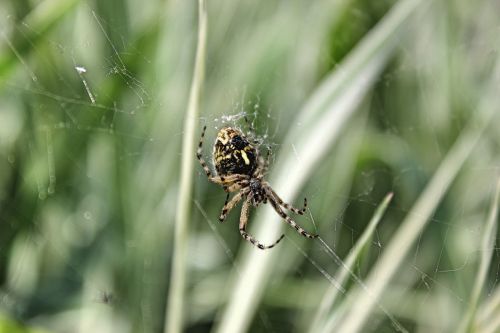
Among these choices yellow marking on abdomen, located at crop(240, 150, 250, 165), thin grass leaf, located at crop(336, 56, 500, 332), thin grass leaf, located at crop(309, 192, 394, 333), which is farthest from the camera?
yellow marking on abdomen, located at crop(240, 150, 250, 165)

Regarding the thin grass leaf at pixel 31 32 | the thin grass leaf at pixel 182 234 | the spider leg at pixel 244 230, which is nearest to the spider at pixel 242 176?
the spider leg at pixel 244 230

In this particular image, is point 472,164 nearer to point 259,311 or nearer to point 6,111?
point 259,311

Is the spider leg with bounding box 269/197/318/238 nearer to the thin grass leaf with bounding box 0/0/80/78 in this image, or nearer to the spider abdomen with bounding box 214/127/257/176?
the spider abdomen with bounding box 214/127/257/176

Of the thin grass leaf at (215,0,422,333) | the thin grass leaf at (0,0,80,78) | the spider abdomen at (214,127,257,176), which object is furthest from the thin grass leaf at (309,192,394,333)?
the thin grass leaf at (0,0,80,78)

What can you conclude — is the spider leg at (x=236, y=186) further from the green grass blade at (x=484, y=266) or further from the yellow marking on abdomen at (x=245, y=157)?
the green grass blade at (x=484, y=266)

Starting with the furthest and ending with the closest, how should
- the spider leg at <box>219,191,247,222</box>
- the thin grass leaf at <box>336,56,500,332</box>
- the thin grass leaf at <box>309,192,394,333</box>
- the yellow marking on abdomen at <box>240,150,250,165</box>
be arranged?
1. the spider leg at <box>219,191,247,222</box>
2. the yellow marking on abdomen at <box>240,150,250,165</box>
3. the thin grass leaf at <box>336,56,500,332</box>
4. the thin grass leaf at <box>309,192,394,333</box>

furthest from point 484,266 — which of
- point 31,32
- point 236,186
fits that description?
point 31,32
